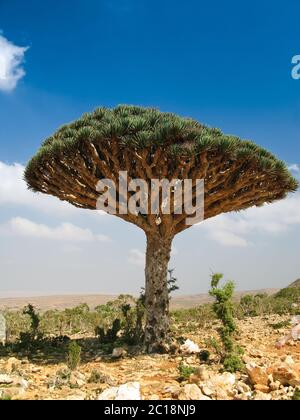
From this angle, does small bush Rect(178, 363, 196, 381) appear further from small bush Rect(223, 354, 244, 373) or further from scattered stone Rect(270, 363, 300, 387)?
scattered stone Rect(270, 363, 300, 387)

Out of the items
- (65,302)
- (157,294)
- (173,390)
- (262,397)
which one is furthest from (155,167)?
(65,302)

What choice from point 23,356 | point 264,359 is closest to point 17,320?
point 23,356

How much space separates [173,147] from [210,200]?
1.98 metres

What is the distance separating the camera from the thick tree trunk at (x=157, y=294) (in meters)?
9.00

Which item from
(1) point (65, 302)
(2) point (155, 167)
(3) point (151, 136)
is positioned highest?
(3) point (151, 136)

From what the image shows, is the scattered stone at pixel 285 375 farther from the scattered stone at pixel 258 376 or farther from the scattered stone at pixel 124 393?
the scattered stone at pixel 124 393

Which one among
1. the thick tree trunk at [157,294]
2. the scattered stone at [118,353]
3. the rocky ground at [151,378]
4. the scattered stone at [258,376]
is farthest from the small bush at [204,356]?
the scattered stone at [258,376]

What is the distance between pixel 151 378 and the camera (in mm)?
6742

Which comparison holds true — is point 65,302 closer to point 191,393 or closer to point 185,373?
point 185,373

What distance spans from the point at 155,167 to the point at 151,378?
4118 millimetres

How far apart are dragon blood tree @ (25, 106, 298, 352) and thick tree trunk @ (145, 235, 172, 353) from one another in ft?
0.07

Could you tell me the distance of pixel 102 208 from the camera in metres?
9.57

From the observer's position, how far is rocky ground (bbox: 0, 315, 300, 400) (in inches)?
214

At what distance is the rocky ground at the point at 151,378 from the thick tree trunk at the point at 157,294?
20.1 inches
